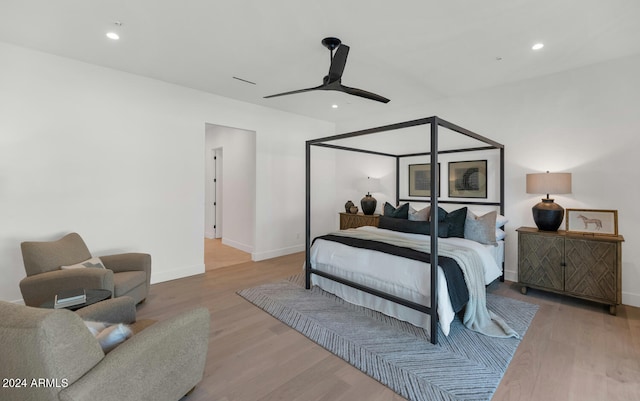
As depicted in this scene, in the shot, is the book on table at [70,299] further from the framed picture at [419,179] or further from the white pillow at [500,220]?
the framed picture at [419,179]

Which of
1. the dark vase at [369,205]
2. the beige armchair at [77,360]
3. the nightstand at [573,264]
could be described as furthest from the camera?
the dark vase at [369,205]

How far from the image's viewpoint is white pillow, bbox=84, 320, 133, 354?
1.50 meters

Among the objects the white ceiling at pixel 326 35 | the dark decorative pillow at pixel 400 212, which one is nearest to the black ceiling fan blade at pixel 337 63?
the white ceiling at pixel 326 35

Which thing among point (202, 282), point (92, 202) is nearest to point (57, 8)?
point (92, 202)

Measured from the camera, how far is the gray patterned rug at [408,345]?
2.01 m

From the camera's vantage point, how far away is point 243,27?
267 centimetres

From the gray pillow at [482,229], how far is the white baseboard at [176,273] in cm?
394

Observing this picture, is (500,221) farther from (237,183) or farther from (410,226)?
(237,183)

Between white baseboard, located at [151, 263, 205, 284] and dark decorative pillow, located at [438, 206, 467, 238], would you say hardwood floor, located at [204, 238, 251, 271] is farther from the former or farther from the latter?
dark decorative pillow, located at [438, 206, 467, 238]

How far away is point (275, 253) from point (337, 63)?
12.5 ft

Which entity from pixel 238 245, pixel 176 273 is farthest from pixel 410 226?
pixel 238 245

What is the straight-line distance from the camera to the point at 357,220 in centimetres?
551

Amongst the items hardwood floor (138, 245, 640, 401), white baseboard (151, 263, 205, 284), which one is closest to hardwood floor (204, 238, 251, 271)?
white baseboard (151, 263, 205, 284)

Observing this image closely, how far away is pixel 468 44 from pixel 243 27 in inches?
88.3
